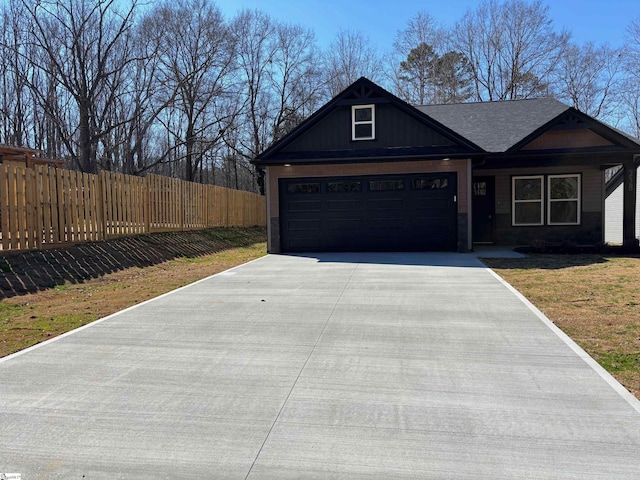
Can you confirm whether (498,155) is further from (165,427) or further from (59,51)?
(59,51)

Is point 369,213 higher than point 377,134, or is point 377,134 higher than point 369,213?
point 377,134

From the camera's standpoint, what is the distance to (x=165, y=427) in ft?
10.2

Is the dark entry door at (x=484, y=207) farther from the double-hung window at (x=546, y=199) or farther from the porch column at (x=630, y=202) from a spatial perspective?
the porch column at (x=630, y=202)

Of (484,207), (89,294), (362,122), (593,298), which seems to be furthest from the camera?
(484,207)

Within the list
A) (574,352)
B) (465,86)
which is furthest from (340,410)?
(465,86)

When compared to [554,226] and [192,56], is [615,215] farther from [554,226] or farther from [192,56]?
[192,56]

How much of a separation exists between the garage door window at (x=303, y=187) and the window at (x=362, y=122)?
1.94 metres

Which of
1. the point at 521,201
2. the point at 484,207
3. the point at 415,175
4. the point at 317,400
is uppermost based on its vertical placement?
the point at 415,175

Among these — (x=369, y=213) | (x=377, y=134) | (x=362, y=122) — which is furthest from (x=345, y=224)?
(x=362, y=122)

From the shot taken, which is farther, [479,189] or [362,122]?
[479,189]

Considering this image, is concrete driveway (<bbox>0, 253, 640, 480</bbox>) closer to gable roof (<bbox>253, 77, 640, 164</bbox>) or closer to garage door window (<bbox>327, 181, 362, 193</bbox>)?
garage door window (<bbox>327, 181, 362, 193</bbox>)

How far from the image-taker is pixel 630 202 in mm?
13320

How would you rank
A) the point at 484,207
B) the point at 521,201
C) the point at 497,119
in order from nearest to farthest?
the point at 521,201 → the point at 484,207 → the point at 497,119

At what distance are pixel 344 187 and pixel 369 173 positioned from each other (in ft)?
2.99
